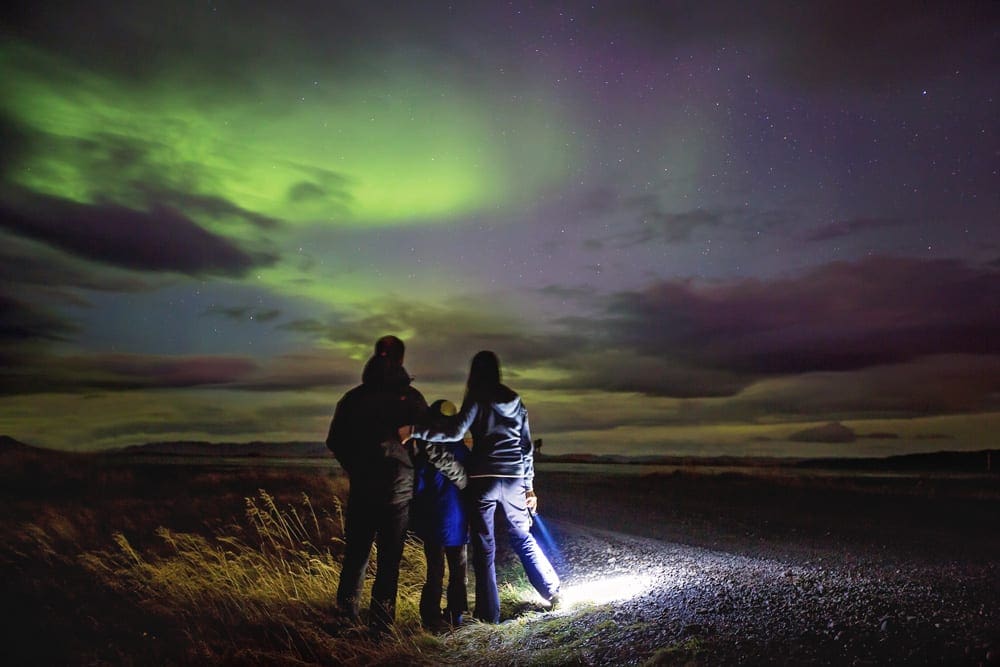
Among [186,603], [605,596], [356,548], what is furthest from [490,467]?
[186,603]

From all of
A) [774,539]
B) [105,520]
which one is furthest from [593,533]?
[105,520]

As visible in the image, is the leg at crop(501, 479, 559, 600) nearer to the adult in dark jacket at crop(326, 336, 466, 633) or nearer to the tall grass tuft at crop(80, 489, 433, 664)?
the adult in dark jacket at crop(326, 336, 466, 633)

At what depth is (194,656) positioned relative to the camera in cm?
728

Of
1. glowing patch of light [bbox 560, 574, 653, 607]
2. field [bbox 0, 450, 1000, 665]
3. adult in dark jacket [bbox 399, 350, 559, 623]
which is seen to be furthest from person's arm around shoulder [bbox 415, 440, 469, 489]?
glowing patch of light [bbox 560, 574, 653, 607]

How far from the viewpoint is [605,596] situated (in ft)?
25.4

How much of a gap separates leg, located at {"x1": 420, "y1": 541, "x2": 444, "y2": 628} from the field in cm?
20

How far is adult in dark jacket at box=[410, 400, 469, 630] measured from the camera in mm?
7238

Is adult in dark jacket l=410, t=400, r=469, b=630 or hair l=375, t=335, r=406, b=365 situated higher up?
hair l=375, t=335, r=406, b=365

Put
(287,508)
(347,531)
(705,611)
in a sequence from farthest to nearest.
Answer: (287,508) → (347,531) → (705,611)

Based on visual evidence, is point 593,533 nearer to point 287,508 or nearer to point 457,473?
point 457,473

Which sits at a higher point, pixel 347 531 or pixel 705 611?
pixel 347 531

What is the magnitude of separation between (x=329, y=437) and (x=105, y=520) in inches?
501

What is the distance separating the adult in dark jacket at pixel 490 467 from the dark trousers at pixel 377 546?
68 cm

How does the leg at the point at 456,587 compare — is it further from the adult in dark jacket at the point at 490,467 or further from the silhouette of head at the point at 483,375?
the silhouette of head at the point at 483,375
